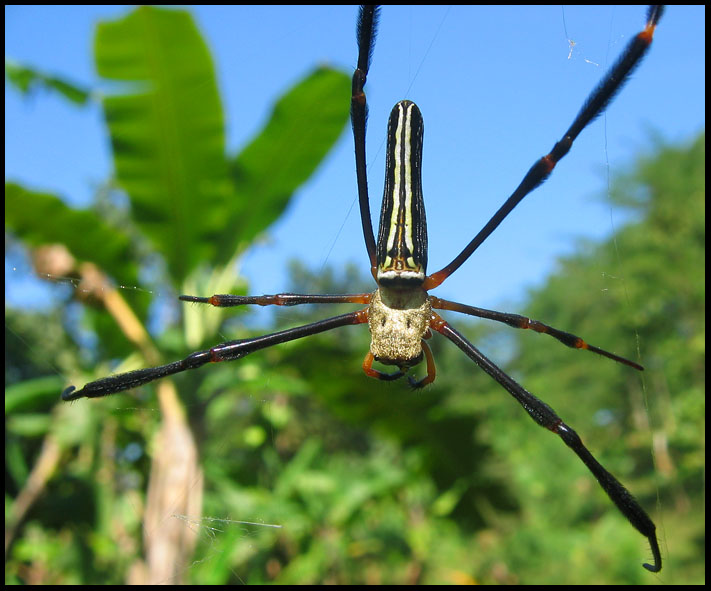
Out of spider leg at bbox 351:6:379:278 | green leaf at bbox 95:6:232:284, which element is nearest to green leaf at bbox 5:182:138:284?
green leaf at bbox 95:6:232:284

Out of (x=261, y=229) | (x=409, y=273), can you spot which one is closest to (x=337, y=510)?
(x=261, y=229)

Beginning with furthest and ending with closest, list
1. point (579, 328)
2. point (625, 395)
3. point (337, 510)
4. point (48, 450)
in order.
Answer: point (625, 395)
point (579, 328)
point (337, 510)
point (48, 450)

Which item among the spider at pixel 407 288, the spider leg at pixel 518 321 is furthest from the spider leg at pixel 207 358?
the spider leg at pixel 518 321

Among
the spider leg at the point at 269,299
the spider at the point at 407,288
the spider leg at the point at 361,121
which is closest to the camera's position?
the spider at the point at 407,288

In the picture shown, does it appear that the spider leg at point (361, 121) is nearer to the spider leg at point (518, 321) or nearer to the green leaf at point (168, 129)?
the spider leg at point (518, 321)

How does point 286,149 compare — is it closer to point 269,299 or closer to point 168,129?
point 168,129

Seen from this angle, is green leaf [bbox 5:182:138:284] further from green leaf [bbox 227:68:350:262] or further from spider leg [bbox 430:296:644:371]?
spider leg [bbox 430:296:644:371]

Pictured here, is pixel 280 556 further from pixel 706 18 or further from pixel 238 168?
pixel 706 18
